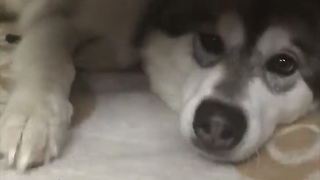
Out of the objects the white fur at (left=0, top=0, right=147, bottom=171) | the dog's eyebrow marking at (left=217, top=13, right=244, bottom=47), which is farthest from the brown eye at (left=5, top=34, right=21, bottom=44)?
the dog's eyebrow marking at (left=217, top=13, right=244, bottom=47)

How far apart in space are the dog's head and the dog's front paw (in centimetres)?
22

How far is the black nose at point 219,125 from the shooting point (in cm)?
113

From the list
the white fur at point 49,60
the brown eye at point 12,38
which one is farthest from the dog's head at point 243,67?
the brown eye at point 12,38

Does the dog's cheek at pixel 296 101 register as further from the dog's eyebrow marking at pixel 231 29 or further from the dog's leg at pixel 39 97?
the dog's leg at pixel 39 97

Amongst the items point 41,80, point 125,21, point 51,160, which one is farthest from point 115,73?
point 51,160

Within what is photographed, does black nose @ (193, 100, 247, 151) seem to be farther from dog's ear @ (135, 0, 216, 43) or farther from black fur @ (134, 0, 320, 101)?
dog's ear @ (135, 0, 216, 43)

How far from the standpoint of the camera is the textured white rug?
1.10m

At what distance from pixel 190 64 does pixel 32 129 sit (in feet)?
1.09

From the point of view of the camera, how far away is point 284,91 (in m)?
1.24

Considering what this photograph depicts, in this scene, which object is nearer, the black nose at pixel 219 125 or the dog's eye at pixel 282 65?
the black nose at pixel 219 125

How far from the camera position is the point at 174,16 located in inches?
50.1

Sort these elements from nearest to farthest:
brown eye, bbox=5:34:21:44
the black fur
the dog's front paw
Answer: the dog's front paw
the black fur
brown eye, bbox=5:34:21:44

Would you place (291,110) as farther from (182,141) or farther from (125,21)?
(125,21)

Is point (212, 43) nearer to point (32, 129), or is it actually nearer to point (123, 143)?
point (123, 143)
